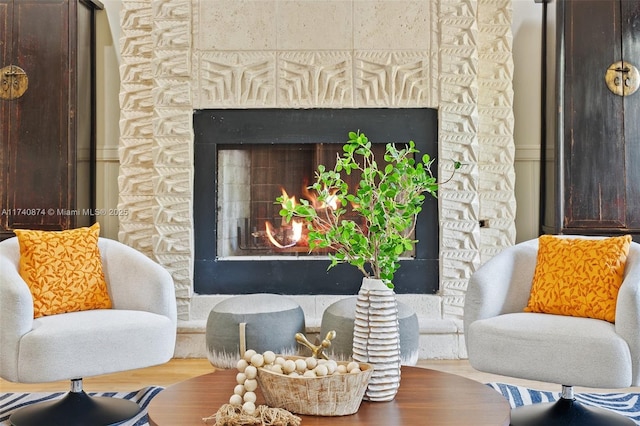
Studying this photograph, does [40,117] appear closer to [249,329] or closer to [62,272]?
[62,272]

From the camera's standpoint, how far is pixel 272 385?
1.61 m

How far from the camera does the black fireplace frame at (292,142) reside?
388 centimetres

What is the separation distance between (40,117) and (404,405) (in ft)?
9.98

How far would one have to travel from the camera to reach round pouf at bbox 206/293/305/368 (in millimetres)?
2916

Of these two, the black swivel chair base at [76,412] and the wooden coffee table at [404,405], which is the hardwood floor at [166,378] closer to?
the black swivel chair base at [76,412]

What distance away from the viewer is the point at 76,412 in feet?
8.70

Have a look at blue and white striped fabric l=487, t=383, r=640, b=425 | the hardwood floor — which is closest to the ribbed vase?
blue and white striped fabric l=487, t=383, r=640, b=425

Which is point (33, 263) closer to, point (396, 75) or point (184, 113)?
point (184, 113)

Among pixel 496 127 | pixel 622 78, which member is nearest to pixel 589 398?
pixel 496 127

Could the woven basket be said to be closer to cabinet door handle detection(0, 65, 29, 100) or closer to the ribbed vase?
the ribbed vase

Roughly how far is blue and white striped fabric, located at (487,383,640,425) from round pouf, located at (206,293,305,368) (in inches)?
40.2

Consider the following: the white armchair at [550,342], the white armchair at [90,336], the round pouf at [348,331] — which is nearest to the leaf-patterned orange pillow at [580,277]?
the white armchair at [550,342]

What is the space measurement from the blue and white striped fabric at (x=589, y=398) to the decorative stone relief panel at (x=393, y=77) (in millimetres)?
1736

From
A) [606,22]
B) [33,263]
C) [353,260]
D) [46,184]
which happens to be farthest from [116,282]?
[606,22]
